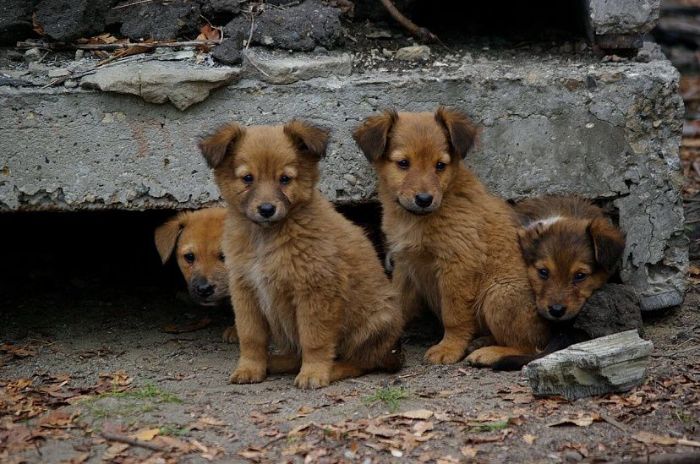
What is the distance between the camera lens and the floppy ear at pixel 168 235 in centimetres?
745

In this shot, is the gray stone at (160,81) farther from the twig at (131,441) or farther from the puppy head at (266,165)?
the twig at (131,441)

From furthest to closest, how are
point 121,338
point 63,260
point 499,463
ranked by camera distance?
point 63,260 < point 121,338 < point 499,463

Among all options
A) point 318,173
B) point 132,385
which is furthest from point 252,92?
point 132,385

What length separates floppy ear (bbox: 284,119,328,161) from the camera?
638 cm

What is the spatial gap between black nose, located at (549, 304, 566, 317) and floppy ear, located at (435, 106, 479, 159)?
3.85ft

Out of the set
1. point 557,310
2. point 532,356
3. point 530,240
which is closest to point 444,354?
point 532,356

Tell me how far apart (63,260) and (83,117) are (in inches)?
113

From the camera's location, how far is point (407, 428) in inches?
214

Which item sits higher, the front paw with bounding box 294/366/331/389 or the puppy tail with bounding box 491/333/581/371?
the puppy tail with bounding box 491/333/581/371

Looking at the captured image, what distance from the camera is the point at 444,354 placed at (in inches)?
276

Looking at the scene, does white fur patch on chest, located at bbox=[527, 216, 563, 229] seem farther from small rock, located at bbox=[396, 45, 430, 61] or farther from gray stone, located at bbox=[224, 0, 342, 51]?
gray stone, located at bbox=[224, 0, 342, 51]

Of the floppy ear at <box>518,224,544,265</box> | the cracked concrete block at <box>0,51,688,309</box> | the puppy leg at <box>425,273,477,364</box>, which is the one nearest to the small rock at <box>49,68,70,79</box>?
the cracked concrete block at <box>0,51,688,309</box>

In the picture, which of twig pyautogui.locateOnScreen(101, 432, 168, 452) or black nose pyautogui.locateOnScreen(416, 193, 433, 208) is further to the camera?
black nose pyautogui.locateOnScreen(416, 193, 433, 208)

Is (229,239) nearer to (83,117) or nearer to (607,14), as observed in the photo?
(83,117)
